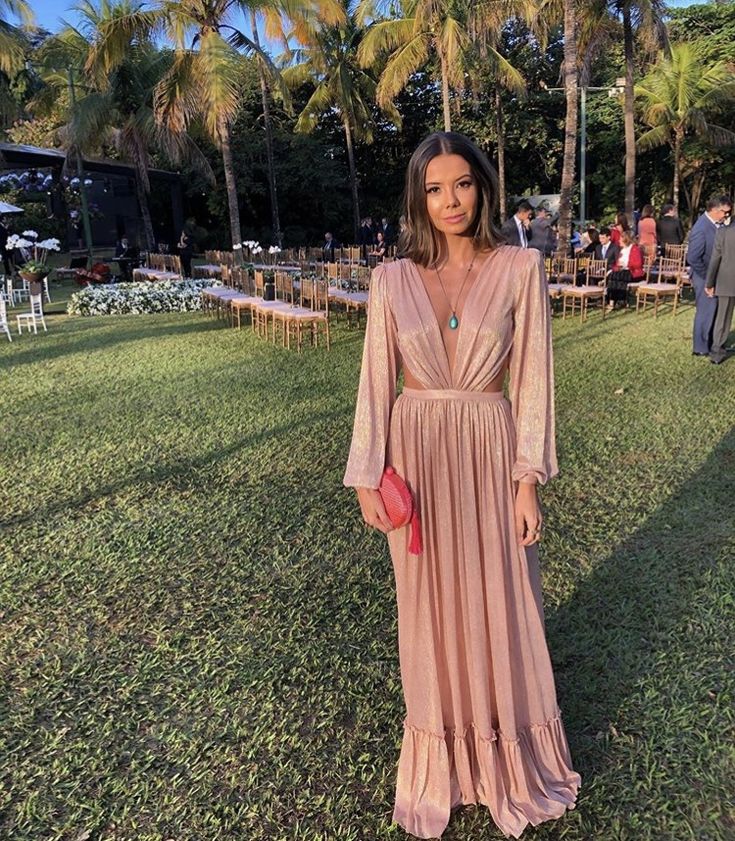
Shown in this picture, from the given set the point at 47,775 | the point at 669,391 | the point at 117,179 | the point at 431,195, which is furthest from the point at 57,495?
the point at 117,179

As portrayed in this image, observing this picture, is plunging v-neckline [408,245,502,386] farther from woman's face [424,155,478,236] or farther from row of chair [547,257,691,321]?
row of chair [547,257,691,321]

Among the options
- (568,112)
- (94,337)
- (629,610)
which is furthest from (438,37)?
(629,610)

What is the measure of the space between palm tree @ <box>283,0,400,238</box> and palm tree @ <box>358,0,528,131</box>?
93.6 inches

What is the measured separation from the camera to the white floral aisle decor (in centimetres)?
1507

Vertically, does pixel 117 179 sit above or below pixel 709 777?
above

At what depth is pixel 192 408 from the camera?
7.23 meters

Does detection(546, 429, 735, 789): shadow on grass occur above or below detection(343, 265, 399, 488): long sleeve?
below

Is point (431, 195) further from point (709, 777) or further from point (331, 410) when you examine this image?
point (331, 410)

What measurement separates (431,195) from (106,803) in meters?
2.20

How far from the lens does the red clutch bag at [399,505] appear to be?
1984 mm

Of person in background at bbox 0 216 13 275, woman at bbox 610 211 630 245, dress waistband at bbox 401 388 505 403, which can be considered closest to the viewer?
dress waistband at bbox 401 388 505 403

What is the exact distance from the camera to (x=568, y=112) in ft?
43.4

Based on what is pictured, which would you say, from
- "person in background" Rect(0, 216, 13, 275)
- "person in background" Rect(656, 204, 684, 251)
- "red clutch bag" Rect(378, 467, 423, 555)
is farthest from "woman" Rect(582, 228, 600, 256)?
"person in background" Rect(0, 216, 13, 275)

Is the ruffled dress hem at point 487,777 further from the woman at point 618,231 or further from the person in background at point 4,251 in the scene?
the person in background at point 4,251
